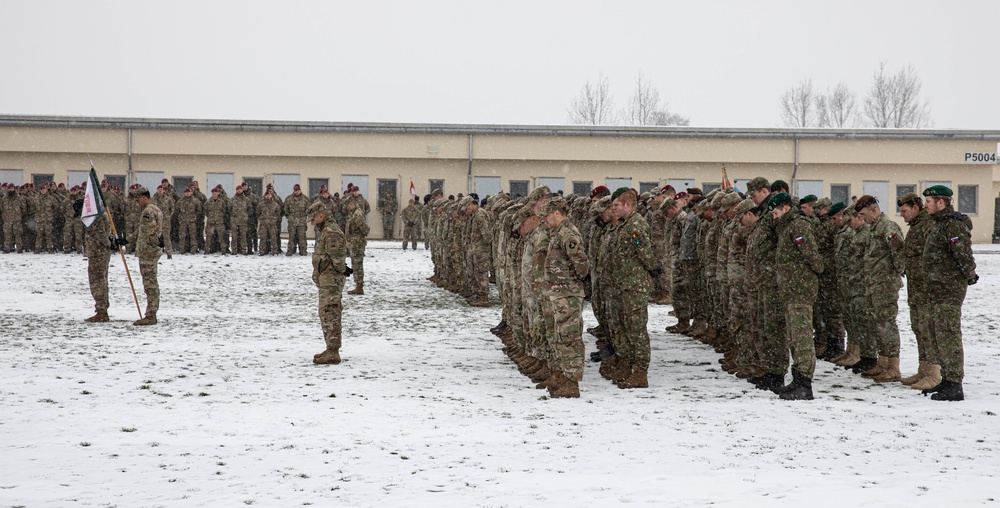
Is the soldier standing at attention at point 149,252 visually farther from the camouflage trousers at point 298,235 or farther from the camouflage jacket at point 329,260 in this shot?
the camouflage trousers at point 298,235

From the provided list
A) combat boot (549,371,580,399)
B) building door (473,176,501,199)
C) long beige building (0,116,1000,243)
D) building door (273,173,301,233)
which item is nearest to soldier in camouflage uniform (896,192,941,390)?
combat boot (549,371,580,399)

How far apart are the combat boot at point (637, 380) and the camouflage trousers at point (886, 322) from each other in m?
2.56

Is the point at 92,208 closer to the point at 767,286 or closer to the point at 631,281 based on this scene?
the point at 631,281

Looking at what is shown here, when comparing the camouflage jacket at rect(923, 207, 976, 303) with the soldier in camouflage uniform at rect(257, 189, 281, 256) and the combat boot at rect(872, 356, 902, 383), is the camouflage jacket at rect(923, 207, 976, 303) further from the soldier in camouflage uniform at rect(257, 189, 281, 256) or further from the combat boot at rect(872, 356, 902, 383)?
the soldier in camouflage uniform at rect(257, 189, 281, 256)

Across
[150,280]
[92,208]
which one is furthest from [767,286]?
[92,208]

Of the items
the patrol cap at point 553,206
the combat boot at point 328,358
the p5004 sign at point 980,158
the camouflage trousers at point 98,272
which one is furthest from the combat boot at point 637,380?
the p5004 sign at point 980,158

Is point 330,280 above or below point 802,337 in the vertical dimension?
above

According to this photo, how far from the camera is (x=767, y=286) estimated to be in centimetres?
925

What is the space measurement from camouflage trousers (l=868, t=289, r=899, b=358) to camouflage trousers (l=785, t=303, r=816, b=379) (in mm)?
1457

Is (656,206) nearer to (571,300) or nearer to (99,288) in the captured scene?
(571,300)

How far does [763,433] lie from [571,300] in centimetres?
222

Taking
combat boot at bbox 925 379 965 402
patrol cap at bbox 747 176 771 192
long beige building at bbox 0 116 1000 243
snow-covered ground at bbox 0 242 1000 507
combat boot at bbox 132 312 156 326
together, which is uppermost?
long beige building at bbox 0 116 1000 243

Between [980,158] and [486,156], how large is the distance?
19056mm

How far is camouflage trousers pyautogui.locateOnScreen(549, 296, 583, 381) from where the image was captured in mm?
8961
